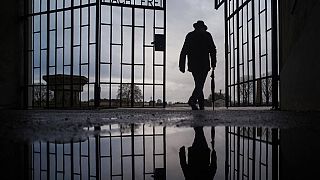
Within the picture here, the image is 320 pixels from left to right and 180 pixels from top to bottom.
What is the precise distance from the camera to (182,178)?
0.83 m

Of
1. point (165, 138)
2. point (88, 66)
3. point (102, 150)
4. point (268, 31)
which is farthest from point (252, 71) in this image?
point (102, 150)

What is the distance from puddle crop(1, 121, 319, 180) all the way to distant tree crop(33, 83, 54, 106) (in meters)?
10.1

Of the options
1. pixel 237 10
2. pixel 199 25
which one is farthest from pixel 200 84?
pixel 237 10

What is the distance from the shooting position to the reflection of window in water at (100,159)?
916mm

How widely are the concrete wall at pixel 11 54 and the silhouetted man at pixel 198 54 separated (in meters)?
6.76

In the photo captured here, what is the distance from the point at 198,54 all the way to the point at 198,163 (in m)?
6.04

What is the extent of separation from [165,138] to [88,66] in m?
8.44

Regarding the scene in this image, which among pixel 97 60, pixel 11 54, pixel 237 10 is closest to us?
pixel 237 10

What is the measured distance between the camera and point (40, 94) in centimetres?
1103

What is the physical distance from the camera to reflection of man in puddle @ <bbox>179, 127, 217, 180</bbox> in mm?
867
